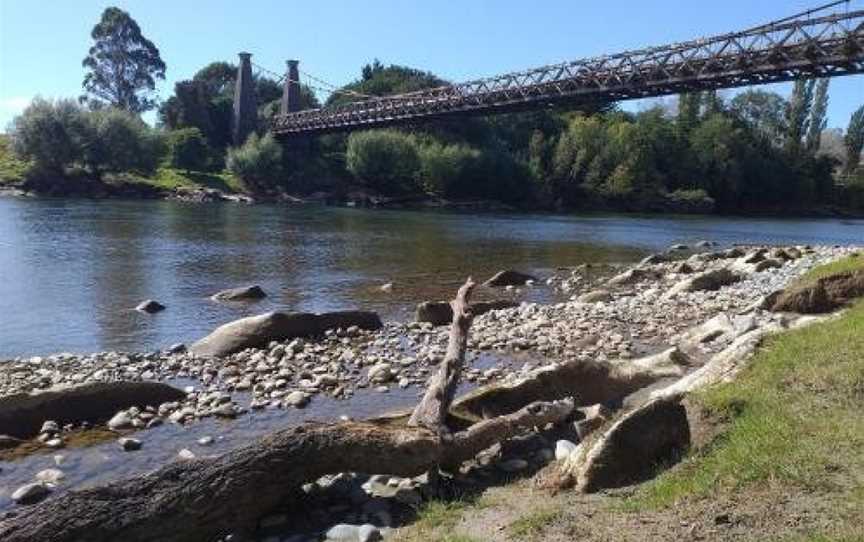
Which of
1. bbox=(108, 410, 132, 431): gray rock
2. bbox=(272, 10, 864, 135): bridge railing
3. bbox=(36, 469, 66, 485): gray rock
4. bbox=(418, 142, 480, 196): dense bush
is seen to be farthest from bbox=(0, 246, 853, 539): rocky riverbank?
bbox=(418, 142, 480, 196): dense bush

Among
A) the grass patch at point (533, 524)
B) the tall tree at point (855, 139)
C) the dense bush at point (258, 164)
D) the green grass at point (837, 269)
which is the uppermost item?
the tall tree at point (855, 139)

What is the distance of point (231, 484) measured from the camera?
224 inches

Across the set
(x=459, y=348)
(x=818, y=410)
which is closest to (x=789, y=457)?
(x=818, y=410)

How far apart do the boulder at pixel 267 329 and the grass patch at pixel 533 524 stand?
27.6ft

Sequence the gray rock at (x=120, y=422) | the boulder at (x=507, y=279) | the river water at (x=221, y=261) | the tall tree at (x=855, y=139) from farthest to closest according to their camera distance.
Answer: the tall tree at (x=855, y=139) < the boulder at (x=507, y=279) < the river water at (x=221, y=261) < the gray rock at (x=120, y=422)

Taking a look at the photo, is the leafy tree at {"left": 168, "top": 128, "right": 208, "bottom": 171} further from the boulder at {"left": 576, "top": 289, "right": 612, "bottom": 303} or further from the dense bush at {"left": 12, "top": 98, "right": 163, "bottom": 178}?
the boulder at {"left": 576, "top": 289, "right": 612, "bottom": 303}

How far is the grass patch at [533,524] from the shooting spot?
5.07 meters

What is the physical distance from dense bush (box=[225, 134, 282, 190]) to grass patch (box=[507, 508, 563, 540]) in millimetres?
81113

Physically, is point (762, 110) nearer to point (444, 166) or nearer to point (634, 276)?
point (444, 166)

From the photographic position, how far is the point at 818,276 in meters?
13.4

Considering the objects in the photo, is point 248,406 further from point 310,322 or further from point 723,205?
point 723,205

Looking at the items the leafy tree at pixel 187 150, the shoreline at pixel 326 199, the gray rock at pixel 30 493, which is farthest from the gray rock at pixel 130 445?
the leafy tree at pixel 187 150

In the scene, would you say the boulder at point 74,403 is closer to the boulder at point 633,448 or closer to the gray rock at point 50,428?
the gray rock at point 50,428

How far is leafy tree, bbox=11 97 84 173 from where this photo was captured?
242ft
